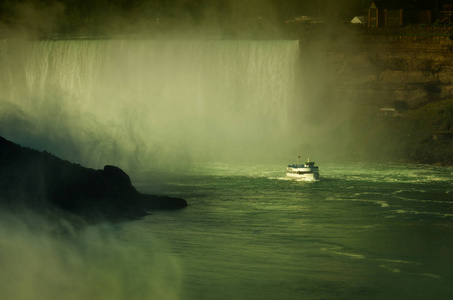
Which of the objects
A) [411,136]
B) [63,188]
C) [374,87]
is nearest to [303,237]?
[63,188]

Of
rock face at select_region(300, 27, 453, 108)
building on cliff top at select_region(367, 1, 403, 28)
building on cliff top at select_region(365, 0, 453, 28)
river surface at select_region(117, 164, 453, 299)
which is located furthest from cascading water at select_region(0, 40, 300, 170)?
river surface at select_region(117, 164, 453, 299)

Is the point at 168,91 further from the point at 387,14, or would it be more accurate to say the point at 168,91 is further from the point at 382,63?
the point at 387,14

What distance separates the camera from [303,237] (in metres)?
28.5

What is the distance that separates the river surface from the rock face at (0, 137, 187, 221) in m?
1.17

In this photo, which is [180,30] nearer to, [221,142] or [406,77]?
[221,142]

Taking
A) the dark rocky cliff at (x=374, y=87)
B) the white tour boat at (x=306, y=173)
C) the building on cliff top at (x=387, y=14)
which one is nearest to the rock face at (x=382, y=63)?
the dark rocky cliff at (x=374, y=87)

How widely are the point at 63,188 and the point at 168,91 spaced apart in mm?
32591

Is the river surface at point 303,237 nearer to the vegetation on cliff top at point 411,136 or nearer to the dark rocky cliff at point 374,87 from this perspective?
the vegetation on cliff top at point 411,136

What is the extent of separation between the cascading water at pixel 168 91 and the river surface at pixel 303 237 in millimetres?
14824

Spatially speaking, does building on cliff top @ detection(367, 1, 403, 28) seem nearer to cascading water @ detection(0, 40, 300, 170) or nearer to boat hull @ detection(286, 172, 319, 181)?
cascading water @ detection(0, 40, 300, 170)

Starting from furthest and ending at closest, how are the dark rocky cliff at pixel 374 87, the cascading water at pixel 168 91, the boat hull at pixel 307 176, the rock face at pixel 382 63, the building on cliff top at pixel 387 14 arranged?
the building on cliff top at pixel 387 14
the cascading water at pixel 168 91
the rock face at pixel 382 63
the dark rocky cliff at pixel 374 87
the boat hull at pixel 307 176

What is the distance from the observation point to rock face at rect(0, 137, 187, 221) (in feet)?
97.2

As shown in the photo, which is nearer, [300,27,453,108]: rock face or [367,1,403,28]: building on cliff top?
[300,27,453,108]: rock face

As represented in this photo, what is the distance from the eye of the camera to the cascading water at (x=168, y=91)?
59.2 meters
